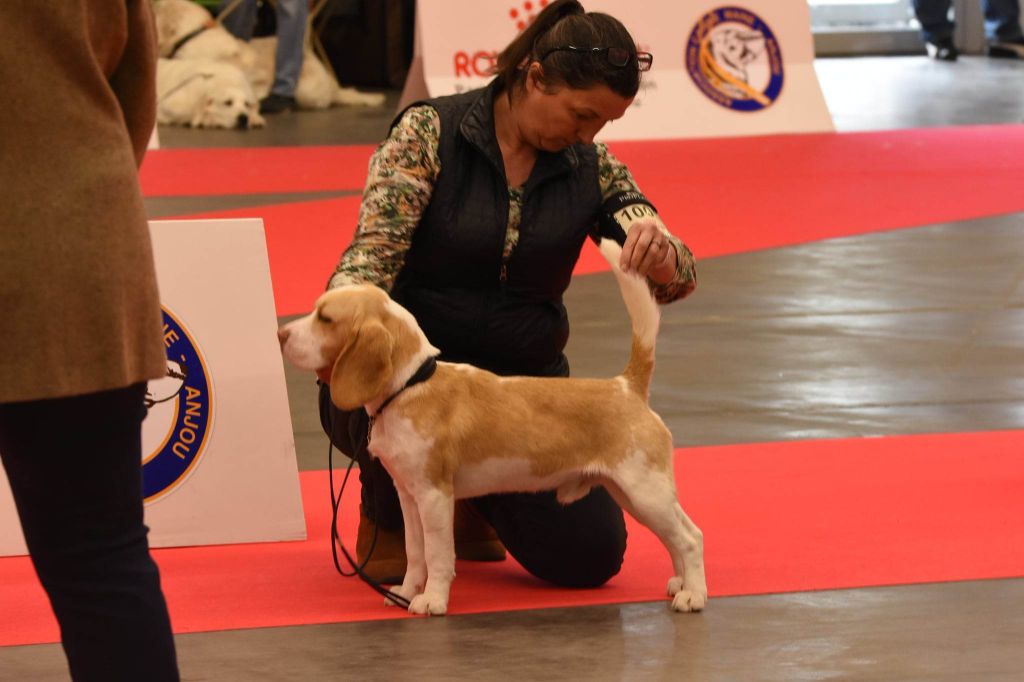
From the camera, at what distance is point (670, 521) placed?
8.07 feet

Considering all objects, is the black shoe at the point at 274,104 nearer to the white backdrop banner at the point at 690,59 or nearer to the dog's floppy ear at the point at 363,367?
the white backdrop banner at the point at 690,59

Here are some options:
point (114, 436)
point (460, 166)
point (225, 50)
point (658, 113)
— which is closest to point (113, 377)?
point (114, 436)

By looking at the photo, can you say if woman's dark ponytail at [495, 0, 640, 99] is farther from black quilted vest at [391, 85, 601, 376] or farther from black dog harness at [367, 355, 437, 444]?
black dog harness at [367, 355, 437, 444]

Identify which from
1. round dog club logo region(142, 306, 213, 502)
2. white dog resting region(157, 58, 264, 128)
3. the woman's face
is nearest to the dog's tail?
the woman's face

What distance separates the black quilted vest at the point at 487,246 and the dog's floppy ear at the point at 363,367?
0.40 m

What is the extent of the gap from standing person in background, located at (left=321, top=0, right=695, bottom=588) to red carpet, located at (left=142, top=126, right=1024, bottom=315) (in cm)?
215

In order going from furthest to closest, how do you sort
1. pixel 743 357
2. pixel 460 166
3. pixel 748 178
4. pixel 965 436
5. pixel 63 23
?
1. pixel 748 178
2. pixel 743 357
3. pixel 965 436
4. pixel 460 166
5. pixel 63 23

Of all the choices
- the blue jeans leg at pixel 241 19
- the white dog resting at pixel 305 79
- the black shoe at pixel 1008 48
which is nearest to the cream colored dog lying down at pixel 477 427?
the white dog resting at pixel 305 79

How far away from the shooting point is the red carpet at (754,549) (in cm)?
260

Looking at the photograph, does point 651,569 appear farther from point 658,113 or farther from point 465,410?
point 658,113

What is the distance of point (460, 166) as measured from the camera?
2691 millimetres

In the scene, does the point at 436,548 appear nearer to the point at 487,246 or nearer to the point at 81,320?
the point at 487,246

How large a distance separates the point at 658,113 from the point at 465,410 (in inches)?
259

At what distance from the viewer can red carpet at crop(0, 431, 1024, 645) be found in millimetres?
2602
